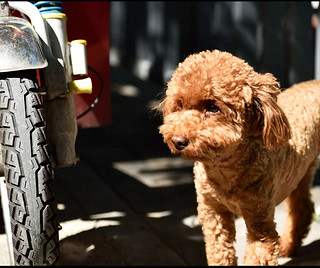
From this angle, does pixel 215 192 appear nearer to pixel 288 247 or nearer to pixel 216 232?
pixel 216 232

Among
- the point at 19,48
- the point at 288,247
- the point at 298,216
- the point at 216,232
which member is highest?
the point at 19,48

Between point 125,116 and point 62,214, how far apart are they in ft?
11.1

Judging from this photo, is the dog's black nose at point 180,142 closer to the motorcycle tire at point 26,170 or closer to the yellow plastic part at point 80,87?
the motorcycle tire at point 26,170

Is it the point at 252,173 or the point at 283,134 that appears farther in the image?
the point at 252,173

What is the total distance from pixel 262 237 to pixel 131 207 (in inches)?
68.8

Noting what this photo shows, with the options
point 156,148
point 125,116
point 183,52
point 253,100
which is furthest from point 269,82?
point 183,52

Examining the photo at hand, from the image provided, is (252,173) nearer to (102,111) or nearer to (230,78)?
(230,78)

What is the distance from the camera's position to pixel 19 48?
7.88 feet

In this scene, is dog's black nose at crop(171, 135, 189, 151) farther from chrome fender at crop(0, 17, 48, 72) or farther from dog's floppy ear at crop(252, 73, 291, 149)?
chrome fender at crop(0, 17, 48, 72)

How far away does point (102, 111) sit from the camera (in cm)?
427

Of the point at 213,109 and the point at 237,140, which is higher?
the point at 213,109

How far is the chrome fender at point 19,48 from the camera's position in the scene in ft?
7.75

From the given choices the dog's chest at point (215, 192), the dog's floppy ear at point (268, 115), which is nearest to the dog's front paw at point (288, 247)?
the dog's chest at point (215, 192)

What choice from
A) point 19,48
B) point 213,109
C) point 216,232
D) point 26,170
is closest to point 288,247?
point 216,232
